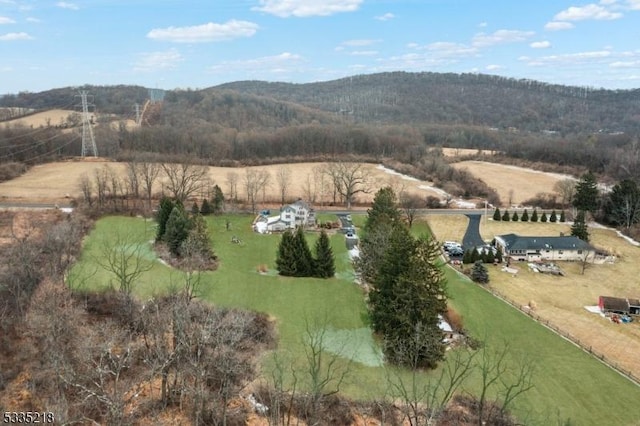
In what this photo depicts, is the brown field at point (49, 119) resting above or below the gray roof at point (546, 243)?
above

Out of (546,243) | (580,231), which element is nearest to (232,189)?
(546,243)

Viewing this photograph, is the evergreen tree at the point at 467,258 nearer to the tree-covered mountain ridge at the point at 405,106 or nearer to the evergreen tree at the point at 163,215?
the evergreen tree at the point at 163,215

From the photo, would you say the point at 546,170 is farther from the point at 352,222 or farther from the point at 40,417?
the point at 40,417

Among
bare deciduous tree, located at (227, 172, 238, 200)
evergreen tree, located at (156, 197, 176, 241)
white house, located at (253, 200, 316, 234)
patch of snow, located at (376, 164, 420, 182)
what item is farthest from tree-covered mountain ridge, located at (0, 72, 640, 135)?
evergreen tree, located at (156, 197, 176, 241)

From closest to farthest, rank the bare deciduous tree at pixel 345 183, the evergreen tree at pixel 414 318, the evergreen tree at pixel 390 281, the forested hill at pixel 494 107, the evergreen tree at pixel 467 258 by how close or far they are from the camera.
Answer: the evergreen tree at pixel 414 318
the evergreen tree at pixel 390 281
the evergreen tree at pixel 467 258
the bare deciduous tree at pixel 345 183
the forested hill at pixel 494 107

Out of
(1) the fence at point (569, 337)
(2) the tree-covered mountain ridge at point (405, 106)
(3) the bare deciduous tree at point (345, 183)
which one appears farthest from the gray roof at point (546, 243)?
(2) the tree-covered mountain ridge at point (405, 106)

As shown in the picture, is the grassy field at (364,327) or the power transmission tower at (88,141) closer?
the grassy field at (364,327)
